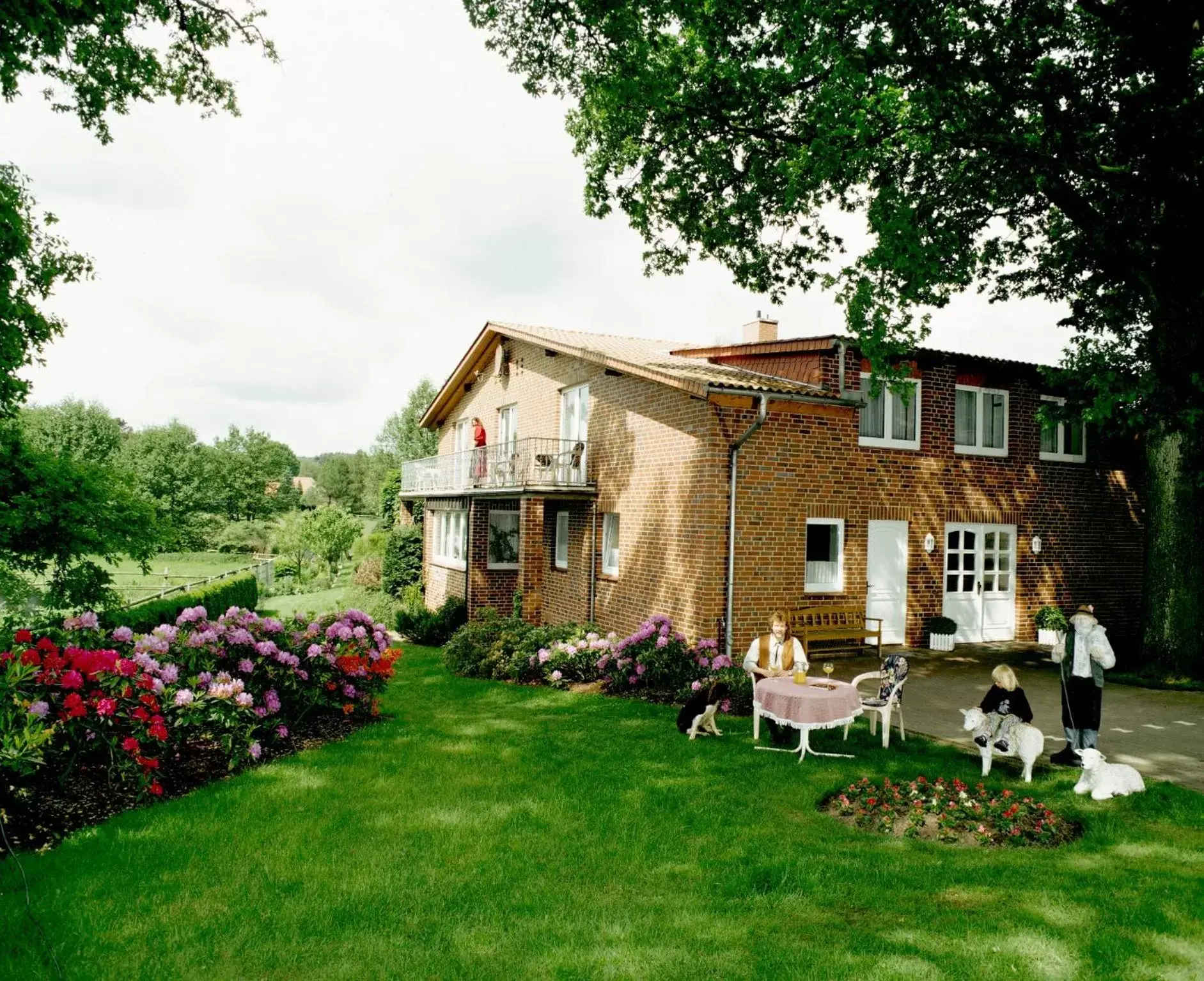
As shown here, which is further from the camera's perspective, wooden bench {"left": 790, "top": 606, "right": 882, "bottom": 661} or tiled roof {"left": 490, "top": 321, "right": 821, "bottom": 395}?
wooden bench {"left": 790, "top": 606, "right": 882, "bottom": 661}

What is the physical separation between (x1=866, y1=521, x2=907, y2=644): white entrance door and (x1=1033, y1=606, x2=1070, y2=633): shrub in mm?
3494

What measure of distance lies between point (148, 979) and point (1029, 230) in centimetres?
1740

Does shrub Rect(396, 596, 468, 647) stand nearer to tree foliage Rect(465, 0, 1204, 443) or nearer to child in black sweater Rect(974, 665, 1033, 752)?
tree foliage Rect(465, 0, 1204, 443)

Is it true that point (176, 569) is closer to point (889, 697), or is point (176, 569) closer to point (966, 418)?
point (966, 418)

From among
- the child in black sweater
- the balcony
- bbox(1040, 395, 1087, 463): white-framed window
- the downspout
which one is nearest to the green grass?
the child in black sweater

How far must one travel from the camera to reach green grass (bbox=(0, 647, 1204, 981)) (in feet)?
14.5

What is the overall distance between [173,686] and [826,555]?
1061 centimetres

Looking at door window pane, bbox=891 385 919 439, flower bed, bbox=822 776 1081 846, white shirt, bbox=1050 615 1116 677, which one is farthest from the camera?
door window pane, bbox=891 385 919 439

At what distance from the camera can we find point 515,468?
720 inches

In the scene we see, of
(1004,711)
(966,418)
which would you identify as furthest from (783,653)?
(966,418)

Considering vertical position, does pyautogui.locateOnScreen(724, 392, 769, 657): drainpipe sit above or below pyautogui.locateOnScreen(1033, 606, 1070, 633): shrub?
above

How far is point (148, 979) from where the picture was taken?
421cm

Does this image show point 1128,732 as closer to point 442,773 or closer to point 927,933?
point 927,933

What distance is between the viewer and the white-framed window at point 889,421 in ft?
47.0
